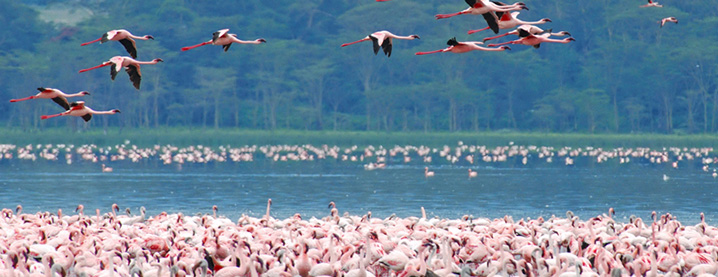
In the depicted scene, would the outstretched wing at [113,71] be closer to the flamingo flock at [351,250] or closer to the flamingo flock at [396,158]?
the flamingo flock at [351,250]

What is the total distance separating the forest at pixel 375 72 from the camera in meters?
76.9

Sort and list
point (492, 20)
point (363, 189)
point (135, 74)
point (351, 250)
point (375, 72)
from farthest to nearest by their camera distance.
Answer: point (375, 72) < point (363, 189) < point (351, 250) < point (135, 74) < point (492, 20)

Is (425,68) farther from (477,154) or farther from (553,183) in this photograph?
(553,183)

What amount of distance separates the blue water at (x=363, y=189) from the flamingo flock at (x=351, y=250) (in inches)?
290

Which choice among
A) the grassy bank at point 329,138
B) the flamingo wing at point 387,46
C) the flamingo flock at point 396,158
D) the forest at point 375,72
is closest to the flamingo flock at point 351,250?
the flamingo wing at point 387,46

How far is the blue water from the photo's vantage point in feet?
80.3

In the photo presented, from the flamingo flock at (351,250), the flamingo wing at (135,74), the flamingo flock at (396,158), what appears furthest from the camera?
the flamingo flock at (396,158)

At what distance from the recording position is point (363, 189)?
29.9 meters

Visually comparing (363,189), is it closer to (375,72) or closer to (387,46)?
(387,46)

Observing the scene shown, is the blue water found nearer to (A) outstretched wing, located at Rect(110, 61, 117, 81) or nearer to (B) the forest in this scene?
(A) outstretched wing, located at Rect(110, 61, 117, 81)

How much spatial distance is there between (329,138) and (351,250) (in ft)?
197

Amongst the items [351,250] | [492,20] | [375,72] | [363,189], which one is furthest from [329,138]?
[492,20]

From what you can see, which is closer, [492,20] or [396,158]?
[492,20]

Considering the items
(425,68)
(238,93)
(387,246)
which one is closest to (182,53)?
(238,93)
